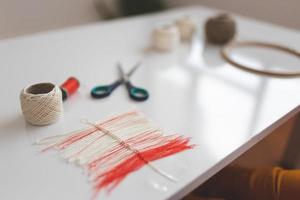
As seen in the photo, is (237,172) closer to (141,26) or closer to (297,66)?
(297,66)

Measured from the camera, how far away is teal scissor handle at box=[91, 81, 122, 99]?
2.24ft

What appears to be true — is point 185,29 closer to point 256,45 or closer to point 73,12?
point 256,45

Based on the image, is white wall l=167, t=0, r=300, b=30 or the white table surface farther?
white wall l=167, t=0, r=300, b=30

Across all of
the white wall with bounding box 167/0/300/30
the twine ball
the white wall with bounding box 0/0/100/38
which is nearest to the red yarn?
the twine ball

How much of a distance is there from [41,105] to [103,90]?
0.18 metres

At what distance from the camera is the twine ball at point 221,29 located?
96 centimetres

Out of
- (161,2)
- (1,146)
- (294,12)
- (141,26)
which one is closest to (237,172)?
(1,146)

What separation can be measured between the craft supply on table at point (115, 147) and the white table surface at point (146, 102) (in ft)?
0.05

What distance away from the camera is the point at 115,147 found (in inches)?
21.0

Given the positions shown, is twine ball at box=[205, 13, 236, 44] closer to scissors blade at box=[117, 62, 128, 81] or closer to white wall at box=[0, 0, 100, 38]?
scissors blade at box=[117, 62, 128, 81]

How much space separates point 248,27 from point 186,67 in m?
0.46

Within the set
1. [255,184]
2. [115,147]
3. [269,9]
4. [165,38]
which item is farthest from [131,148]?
[269,9]

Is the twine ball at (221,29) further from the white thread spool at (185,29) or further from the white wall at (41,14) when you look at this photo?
the white wall at (41,14)

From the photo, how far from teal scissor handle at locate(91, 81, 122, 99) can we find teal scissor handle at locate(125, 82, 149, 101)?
0.03 metres
